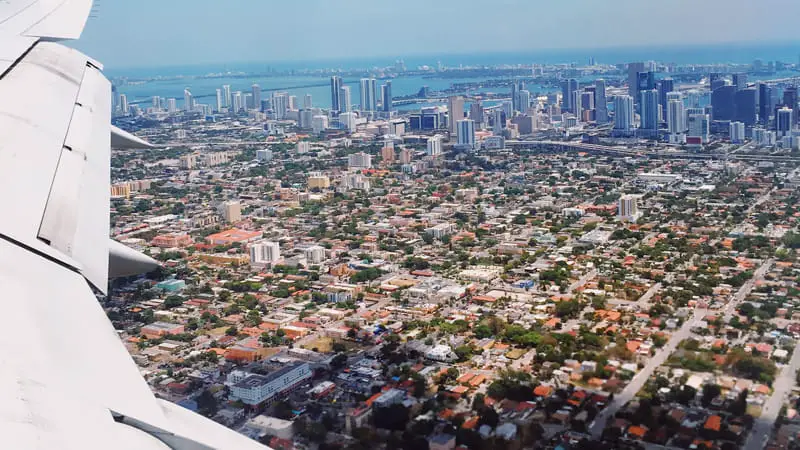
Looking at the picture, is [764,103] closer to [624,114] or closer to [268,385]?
[624,114]

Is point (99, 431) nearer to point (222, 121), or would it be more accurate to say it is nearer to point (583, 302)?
point (583, 302)

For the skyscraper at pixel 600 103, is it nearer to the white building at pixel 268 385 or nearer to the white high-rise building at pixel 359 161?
the white high-rise building at pixel 359 161

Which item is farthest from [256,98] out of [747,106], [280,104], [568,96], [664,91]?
[747,106]

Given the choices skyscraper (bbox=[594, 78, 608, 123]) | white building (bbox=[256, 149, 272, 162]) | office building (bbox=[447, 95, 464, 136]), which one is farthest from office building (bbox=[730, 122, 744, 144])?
white building (bbox=[256, 149, 272, 162])

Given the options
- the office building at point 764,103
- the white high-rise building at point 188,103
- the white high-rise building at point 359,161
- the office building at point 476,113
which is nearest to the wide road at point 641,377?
the white high-rise building at point 359,161

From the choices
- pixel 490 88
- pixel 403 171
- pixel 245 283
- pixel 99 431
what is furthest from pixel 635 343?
pixel 490 88

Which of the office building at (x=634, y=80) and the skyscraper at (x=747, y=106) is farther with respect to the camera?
the office building at (x=634, y=80)

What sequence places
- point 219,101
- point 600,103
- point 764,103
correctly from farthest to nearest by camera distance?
point 219,101 < point 600,103 < point 764,103
